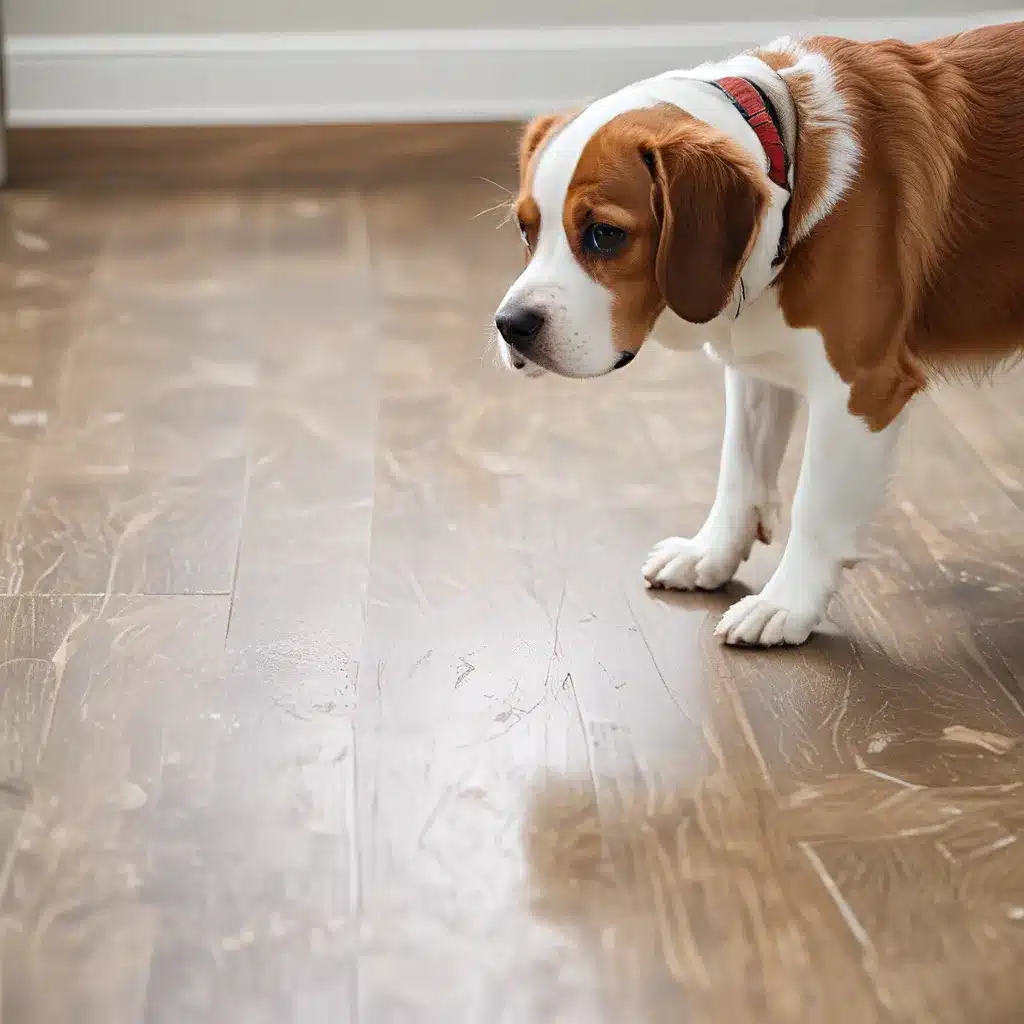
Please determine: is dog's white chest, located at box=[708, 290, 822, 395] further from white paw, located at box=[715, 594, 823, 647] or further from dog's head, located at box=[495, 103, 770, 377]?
white paw, located at box=[715, 594, 823, 647]

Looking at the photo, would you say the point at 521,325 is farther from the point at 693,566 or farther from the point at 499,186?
the point at 499,186

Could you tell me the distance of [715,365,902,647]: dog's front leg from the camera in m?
1.75

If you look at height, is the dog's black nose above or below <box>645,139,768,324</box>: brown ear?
below

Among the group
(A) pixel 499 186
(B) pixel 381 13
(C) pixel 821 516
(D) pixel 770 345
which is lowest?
(A) pixel 499 186

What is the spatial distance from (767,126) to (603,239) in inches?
8.5

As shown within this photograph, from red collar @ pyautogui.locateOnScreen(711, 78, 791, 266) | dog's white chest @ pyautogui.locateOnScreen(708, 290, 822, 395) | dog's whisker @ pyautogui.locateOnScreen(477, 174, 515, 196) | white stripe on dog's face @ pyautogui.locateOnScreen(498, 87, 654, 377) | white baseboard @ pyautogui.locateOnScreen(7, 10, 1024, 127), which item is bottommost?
dog's whisker @ pyautogui.locateOnScreen(477, 174, 515, 196)

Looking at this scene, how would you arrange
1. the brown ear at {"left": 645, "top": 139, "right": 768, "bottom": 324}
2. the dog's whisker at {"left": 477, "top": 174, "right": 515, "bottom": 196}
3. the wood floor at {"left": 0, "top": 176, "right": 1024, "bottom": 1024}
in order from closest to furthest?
the wood floor at {"left": 0, "top": 176, "right": 1024, "bottom": 1024}
the brown ear at {"left": 645, "top": 139, "right": 768, "bottom": 324}
the dog's whisker at {"left": 477, "top": 174, "right": 515, "bottom": 196}

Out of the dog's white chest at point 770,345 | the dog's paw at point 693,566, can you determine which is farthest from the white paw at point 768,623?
the dog's white chest at point 770,345

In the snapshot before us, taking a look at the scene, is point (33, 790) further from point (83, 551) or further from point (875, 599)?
point (875, 599)

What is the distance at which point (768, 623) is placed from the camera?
6.13ft

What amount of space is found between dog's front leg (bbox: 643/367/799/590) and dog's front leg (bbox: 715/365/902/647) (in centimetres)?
9

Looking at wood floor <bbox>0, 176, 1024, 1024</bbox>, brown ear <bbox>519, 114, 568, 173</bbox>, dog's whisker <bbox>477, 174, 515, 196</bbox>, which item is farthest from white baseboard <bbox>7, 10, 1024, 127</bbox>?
brown ear <bbox>519, 114, 568, 173</bbox>

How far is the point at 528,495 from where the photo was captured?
224 centimetres

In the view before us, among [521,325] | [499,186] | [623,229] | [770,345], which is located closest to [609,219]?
[623,229]
